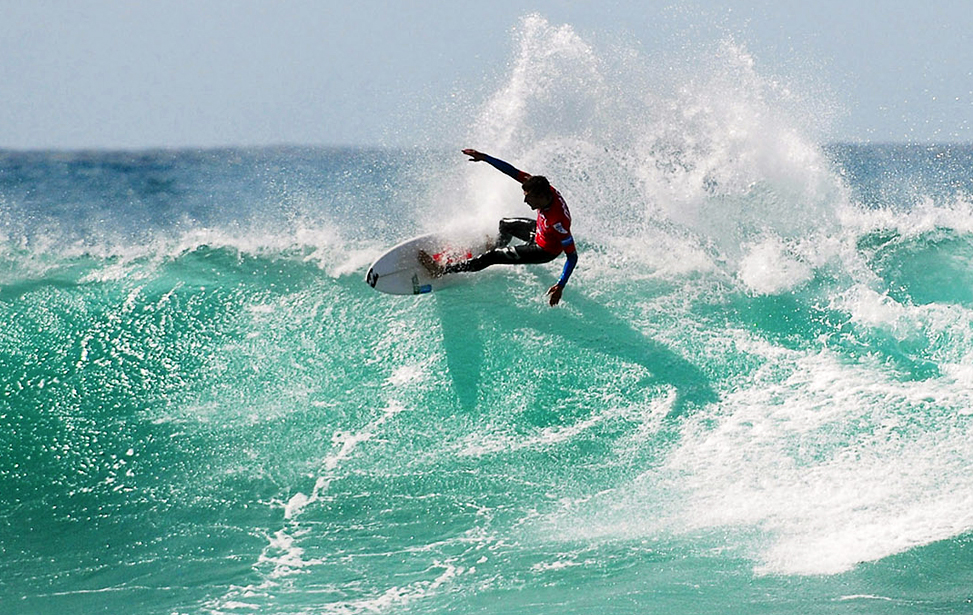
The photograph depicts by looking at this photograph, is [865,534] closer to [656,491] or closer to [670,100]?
[656,491]

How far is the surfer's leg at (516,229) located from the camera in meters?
7.27

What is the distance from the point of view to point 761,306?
24.0 ft

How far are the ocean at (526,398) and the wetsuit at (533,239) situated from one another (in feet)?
1.53

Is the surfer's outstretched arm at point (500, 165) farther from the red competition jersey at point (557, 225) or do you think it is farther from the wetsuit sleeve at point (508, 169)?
the red competition jersey at point (557, 225)

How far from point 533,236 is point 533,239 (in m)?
0.03

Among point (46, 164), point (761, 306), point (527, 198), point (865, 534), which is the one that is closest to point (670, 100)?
point (761, 306)

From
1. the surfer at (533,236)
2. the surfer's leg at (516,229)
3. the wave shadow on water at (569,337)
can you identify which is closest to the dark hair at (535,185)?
the surfer at (533,236)

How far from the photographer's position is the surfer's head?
6160 millimetres

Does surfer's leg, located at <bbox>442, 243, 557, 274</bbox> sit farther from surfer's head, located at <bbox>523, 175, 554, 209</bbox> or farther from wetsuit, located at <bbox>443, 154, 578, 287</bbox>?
surfer's head, located at <bbox>523, 175, 554, 209</bbox>

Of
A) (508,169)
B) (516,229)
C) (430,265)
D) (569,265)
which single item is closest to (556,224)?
(569,265)

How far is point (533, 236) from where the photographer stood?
7102 mm

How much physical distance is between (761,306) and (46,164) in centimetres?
3590

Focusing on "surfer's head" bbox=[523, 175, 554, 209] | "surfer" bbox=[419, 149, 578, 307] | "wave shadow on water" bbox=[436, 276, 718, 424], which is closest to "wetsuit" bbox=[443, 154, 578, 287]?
"surfer" bbox=[419, 149, 578, 307]

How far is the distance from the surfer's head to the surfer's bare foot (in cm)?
151
